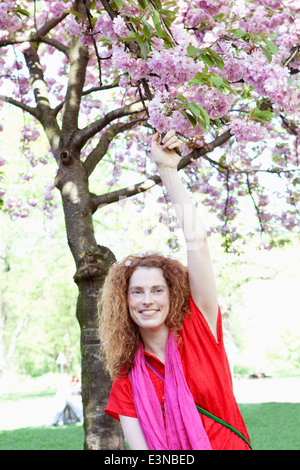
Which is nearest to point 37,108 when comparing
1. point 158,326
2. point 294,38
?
point 294,38

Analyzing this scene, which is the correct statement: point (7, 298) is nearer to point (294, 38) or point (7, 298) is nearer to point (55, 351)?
point (55, 351)

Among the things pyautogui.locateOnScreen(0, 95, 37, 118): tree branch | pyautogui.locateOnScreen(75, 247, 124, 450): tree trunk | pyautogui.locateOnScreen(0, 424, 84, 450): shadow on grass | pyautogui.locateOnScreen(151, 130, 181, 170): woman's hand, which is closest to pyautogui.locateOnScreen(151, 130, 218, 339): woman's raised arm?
pyautogui.locateOnScreen(151, 130, 181, 170): woman's hand

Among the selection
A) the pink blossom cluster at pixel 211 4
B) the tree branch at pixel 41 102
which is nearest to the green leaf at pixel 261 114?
the pink blossom cluster at pixel 211 4

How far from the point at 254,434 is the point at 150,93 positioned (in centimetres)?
711

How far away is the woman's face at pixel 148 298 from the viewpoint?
2137 mm

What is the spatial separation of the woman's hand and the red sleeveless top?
0.58 m

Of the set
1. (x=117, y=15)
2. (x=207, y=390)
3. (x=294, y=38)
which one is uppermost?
(x=294, y=38)

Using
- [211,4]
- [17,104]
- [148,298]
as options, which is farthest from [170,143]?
[17,104]

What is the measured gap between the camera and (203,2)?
3451 millimetres

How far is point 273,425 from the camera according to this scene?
8.98m

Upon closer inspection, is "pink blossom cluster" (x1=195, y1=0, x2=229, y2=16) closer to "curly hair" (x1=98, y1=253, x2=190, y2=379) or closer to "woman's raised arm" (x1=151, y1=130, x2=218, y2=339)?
"woman's raised arm" (x1=151, y1=130, x2=218, y2=339)

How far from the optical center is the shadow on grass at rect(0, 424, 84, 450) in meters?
8.26

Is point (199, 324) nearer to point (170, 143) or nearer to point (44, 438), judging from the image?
point (170, 143)
